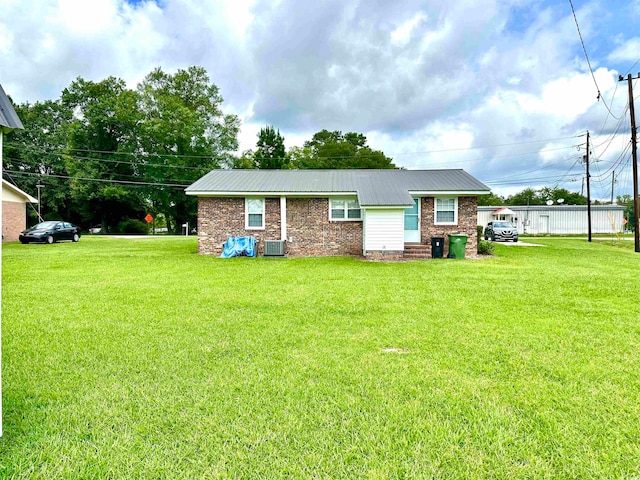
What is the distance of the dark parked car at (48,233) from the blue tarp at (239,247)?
12.9 metres

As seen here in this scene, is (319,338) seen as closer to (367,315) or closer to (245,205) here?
(367,315)

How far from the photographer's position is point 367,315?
18.9 feet

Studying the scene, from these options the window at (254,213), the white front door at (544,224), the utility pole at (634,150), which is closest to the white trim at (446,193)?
the window at (254,213)

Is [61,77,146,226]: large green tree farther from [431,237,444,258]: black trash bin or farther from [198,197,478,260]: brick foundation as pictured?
[431,237,444,258]: black trash bin

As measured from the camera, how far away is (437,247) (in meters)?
14.6

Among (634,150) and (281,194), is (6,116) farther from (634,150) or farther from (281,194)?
(634,150)

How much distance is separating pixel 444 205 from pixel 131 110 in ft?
119

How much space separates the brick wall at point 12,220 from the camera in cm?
2127

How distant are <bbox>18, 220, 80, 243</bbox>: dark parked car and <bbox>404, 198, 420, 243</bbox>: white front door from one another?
2020 centimetres

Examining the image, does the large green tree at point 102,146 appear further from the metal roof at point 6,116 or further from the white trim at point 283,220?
the metal roof at point 6,116

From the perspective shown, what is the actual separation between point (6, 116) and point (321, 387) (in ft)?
10.1

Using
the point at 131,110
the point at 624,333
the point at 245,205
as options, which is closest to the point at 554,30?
the point at 624,333

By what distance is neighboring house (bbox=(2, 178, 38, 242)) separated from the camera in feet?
69.2

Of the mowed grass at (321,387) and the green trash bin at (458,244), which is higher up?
A: the green trash bin at (458,244)
